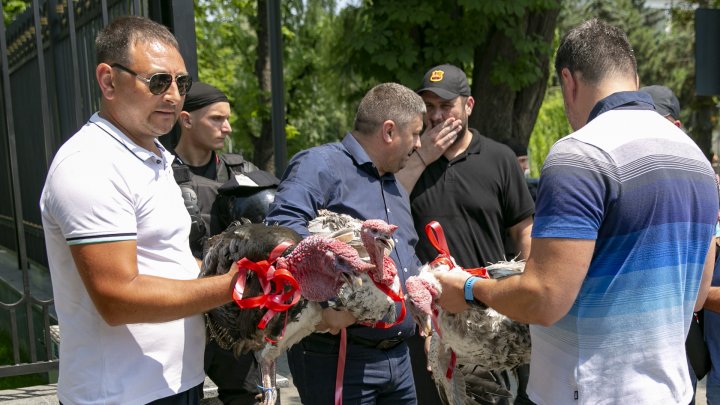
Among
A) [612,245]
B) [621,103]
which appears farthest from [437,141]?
[612,245]

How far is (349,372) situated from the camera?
3469 mm

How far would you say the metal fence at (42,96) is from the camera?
480cm

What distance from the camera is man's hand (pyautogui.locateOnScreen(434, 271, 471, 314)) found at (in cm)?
274

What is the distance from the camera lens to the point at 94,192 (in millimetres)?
2262

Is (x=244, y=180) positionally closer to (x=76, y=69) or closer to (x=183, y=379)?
(x=76, y=69)

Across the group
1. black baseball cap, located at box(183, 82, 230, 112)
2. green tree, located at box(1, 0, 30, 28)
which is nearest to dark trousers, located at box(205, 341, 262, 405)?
black baseball cap, located at box(183, 82, 230, 112)

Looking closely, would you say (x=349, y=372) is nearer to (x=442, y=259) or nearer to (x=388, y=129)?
(x=442, y=259)

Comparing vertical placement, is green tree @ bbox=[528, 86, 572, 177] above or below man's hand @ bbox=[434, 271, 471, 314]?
above

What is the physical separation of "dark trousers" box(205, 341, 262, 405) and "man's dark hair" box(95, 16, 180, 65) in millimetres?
2072

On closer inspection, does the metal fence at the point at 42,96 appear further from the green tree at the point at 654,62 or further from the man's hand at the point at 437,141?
the green tree at the point at 654,62

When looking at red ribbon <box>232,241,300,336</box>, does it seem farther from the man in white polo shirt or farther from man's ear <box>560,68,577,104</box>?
man's ear <box>560,68,577,104</box>

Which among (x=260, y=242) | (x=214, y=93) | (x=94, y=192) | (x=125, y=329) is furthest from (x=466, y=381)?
(x=214, y=93)

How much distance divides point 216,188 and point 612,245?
2.53 metres

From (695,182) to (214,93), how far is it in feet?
10.9
